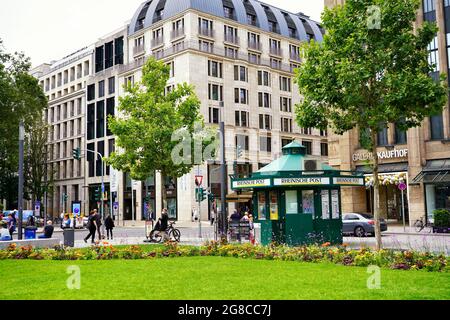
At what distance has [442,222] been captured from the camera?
29.0 meters

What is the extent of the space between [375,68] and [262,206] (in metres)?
7.20

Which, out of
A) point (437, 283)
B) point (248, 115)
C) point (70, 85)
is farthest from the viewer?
point (70, 85)

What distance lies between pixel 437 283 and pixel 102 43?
7204 cm

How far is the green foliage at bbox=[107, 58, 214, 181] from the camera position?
29.4 m

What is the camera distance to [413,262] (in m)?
12.5

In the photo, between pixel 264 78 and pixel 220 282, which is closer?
pixel 220 282

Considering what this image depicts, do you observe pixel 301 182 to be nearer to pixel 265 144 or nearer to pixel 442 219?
pixel 442 219

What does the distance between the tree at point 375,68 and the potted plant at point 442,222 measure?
1287 centimetres

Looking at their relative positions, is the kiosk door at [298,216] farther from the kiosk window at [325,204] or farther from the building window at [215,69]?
the building window at [215,69]

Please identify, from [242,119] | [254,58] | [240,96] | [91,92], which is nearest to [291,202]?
[242,119]

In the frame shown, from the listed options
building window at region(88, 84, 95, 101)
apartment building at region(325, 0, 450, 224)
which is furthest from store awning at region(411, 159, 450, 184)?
building window at region(88, 84, 95, 101)

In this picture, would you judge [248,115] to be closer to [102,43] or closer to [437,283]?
[102,43]

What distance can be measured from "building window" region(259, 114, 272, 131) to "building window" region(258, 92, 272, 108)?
1.31 m
